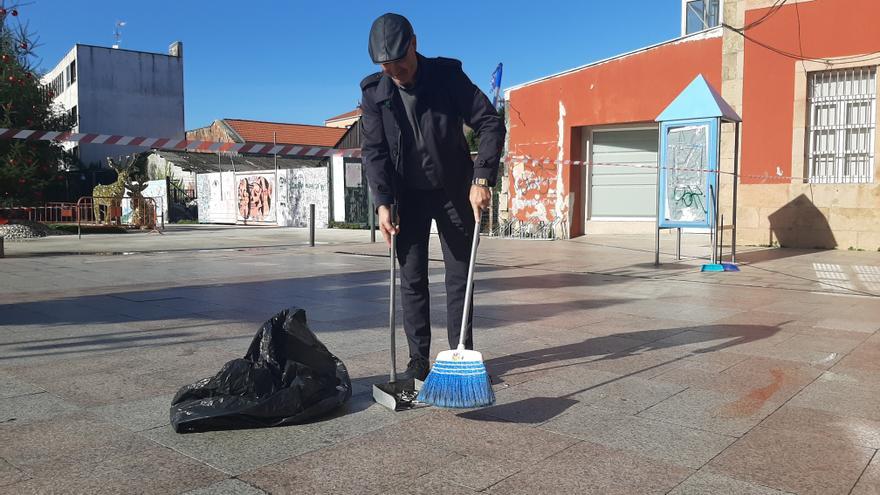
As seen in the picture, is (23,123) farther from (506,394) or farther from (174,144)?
(506,394)

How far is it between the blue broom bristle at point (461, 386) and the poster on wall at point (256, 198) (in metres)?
25.7

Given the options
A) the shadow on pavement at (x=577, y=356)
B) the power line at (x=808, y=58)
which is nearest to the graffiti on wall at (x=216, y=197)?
the power line at (x=808, y=58)

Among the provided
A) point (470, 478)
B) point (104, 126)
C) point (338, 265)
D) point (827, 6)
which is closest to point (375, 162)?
point (470, 478)

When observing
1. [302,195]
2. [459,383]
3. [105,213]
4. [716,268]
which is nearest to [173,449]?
[459,383]

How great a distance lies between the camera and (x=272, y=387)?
123 inches

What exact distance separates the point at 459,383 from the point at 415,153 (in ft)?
4.07

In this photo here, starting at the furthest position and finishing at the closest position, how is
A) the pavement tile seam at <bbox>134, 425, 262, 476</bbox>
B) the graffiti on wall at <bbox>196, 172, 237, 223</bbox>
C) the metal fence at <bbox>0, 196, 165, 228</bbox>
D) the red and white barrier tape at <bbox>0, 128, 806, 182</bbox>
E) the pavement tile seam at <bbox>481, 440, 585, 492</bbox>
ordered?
the graffiti on wall at <bbox>196, 172, 237, 223</bbox> < the metal fence at <bbox>0, 196, 165, 228</bbox> < the red and white barrier tape at <bbox>0, 128, 806, 182</bbox> < the pavement tile seam at <bbox>134, 425, 262, 476</bbox> < the pavement tile seam at <bbox>481, 440, 585, 492</bbox>

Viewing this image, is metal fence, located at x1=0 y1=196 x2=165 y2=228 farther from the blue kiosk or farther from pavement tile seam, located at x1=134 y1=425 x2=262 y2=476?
pavement tile seam, located at x1=134 y1=425 x2=262 y2=476

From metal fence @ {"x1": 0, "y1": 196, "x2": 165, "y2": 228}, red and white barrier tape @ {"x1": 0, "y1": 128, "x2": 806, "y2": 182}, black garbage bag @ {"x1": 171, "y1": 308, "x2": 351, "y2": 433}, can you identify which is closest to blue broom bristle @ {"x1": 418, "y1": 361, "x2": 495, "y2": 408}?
black garbage bag @ {"x1": 171, "y1": 308, "x2": 351, "y2": 433}

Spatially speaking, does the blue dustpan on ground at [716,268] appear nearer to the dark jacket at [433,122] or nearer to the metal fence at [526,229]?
the dark jacket at [433,122]

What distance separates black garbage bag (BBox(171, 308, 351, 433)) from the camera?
299cm

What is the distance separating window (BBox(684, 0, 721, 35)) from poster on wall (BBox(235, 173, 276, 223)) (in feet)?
54.0

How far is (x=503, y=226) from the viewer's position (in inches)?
723

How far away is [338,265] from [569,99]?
8.65 m
